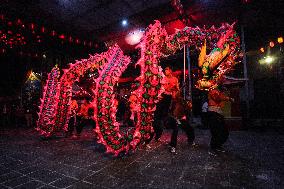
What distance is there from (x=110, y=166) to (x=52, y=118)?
3.45 metres

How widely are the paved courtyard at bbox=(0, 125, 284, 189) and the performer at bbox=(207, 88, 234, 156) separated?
36 cm

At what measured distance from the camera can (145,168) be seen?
4.01 metres

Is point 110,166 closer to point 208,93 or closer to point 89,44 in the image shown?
point 208,93

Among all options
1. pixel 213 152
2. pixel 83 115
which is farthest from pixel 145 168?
pixel 83 115

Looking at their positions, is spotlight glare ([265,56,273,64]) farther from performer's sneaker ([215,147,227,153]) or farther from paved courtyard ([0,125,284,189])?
performer's sneaker ([215,147,227,153])

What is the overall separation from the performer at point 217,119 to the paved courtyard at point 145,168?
1.19 ft

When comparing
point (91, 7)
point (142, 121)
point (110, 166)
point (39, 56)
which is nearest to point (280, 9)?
point (91, 7)

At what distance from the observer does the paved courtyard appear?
3248 mm

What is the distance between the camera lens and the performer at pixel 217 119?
211 inches

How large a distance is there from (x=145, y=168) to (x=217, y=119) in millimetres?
2560

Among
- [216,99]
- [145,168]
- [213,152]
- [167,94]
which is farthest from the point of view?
[167,94]

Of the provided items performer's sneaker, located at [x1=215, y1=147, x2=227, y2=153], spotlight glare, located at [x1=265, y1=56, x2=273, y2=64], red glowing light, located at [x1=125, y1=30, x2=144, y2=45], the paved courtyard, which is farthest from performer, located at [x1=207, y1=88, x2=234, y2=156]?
red glowing light, located at [x1=125, y1=30, x2=144, y2=45]

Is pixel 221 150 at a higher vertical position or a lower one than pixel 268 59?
lower

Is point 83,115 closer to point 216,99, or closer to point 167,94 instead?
point 167,94
